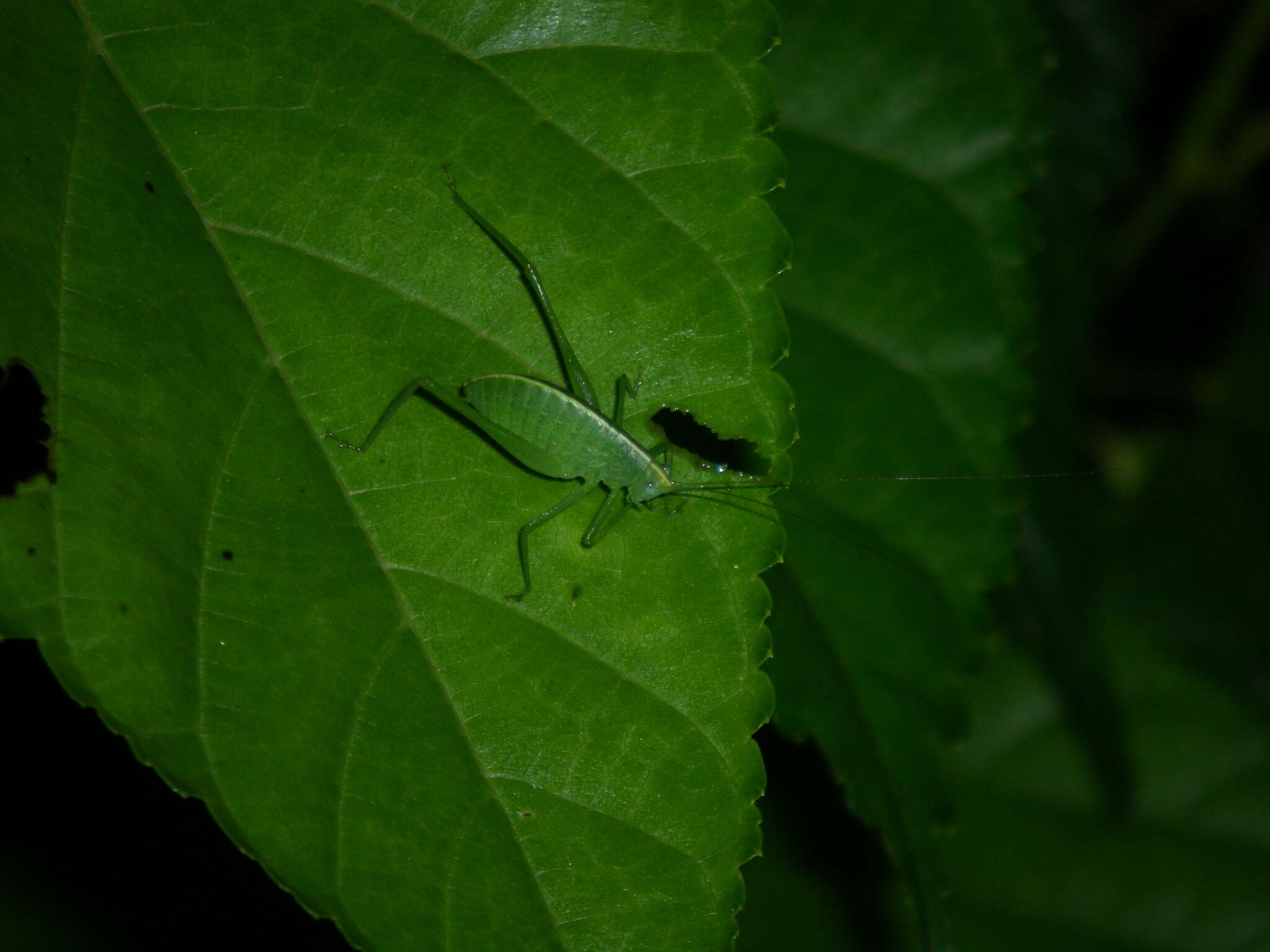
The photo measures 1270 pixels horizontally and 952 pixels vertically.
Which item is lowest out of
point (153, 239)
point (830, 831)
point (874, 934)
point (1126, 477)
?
point (874, 934)

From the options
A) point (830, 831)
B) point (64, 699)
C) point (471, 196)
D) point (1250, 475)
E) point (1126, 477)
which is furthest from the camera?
point (1126, 477)

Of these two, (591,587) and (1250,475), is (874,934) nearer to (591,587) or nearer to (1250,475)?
(591,587)

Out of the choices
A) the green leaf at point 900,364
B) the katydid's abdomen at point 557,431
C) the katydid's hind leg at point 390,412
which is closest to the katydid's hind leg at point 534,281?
the katydid's abdomen at point 557,431

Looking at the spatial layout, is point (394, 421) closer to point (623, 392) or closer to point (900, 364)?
point (623, 392)

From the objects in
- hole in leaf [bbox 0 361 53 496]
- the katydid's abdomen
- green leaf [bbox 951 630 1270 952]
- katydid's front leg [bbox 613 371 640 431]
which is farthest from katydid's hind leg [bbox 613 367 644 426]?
green leaf [bbox 951 630 1270 952]

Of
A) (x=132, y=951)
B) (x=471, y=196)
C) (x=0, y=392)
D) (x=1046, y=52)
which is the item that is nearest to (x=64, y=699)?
(x=132, y=951)

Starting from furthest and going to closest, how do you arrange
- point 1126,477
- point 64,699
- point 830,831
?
point 1126,477, point 830,831, point 64,699

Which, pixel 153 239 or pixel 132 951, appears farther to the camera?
pixel 132 951
